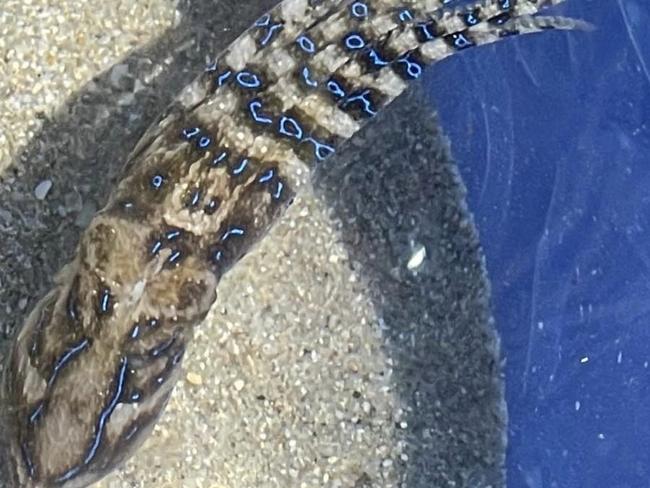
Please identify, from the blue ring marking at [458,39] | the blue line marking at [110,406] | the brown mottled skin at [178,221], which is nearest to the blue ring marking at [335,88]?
the brown mottled skin at [178,221]

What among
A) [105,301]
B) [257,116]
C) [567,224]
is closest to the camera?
[105,301]

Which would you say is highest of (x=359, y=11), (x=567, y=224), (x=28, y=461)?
(x=359, y=11)

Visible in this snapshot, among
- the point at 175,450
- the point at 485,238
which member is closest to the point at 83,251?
the point at 175,450

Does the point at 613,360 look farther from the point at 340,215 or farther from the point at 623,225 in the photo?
the point at 340,215

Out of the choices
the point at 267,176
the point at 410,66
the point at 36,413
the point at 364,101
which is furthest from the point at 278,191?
the point at 36,413

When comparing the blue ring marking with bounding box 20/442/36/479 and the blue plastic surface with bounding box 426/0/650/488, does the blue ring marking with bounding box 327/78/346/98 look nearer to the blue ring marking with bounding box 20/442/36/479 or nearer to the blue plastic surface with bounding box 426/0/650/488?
the blue plastic surface with bounding box 426/0/650/488

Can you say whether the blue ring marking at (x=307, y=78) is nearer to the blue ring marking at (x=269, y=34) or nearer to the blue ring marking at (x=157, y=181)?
the blue ring marking at (x=269, y=34)

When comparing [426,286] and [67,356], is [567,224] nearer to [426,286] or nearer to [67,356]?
[426,286]
